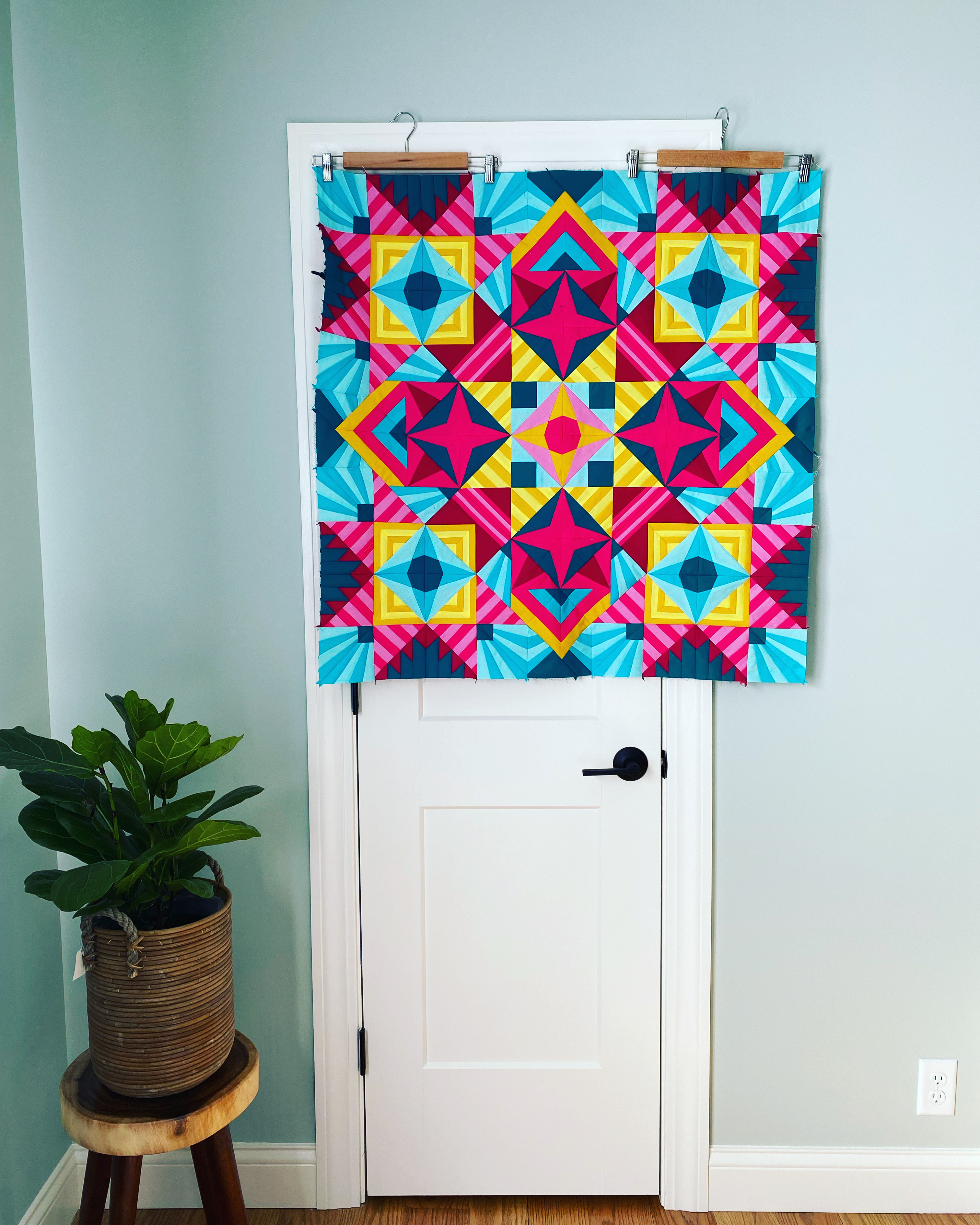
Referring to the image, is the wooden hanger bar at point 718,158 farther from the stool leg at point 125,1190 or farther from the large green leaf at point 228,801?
the stool leg at point 125,1190

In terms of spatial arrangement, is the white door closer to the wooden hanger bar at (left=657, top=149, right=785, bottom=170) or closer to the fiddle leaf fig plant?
the fiddle leaf fig plant

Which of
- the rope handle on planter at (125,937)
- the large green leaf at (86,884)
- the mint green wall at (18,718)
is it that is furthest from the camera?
the mint green wall at (18,718)

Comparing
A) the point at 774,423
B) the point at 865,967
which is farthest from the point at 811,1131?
the point at 774,423

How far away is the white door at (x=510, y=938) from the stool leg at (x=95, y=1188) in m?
0.54

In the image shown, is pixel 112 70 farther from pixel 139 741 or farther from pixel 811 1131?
pixel 811 1131

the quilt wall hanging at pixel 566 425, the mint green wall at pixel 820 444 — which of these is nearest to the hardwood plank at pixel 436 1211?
the mint green wall at pixel 820 444

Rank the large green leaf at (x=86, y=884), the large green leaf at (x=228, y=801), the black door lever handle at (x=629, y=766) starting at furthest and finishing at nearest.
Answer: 1. the black door lever handle at (x=629, y=766)
2. the large green leaf at (x=228, y=801)
3. the large green leaf at (x=86, y=884)

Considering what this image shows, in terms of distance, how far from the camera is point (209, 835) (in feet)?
4.29

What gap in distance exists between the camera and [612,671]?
1653mm

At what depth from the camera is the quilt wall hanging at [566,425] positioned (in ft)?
5.23

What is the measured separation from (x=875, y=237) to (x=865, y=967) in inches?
59.3

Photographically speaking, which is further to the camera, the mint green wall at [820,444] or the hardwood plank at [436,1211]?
the hardwood plank at [436,1211]

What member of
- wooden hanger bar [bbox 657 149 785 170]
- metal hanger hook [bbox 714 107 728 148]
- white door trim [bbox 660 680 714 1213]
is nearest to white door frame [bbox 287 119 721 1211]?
white door trim [bbox 660 680 714 1213]

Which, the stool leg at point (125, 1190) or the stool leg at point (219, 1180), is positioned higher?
the stool leg at point (125, 1190)
